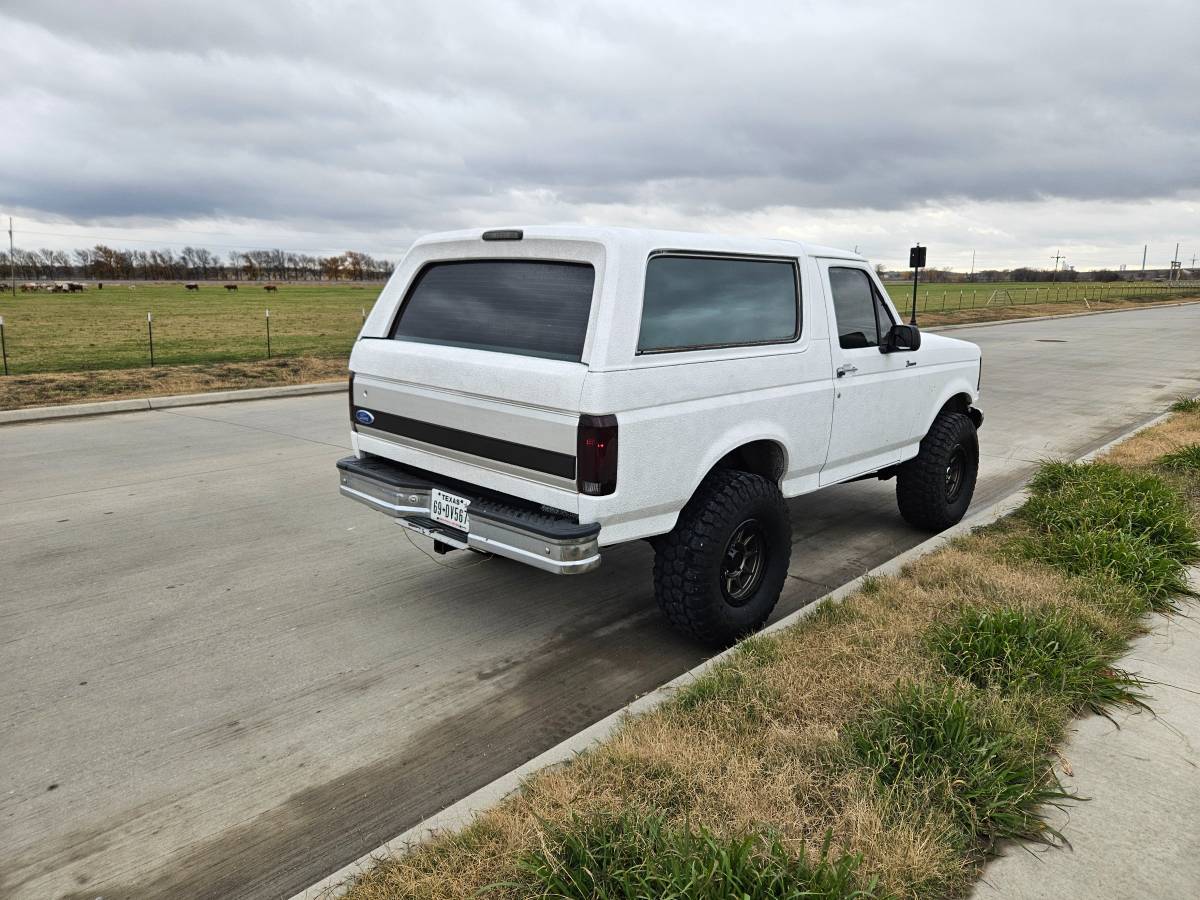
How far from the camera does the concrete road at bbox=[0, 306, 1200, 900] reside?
9.38 feet

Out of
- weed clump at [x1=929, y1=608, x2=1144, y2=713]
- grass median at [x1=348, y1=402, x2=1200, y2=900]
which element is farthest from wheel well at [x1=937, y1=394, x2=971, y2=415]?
weed clump at [x1=929, y1=608, x2=1144, y2=713]

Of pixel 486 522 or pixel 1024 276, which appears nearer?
pixel 486 522

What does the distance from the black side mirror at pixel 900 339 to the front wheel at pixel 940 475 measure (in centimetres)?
91

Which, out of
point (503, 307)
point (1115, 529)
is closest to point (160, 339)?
point (503, 307)

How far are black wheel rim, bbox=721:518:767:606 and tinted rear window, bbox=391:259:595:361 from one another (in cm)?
126

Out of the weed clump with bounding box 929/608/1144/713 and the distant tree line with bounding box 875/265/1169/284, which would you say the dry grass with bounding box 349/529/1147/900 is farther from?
the distant tree line with bounding box 875/265/1169/284

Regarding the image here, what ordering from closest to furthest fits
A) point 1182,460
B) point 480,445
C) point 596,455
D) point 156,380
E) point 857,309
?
point 596,455 < point 480,445 < point 857,309 < point 1182,460 < point 156,380

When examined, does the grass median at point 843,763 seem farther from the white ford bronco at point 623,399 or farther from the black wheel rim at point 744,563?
the white ford bronco at point 623,399

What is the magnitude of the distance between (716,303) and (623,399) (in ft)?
3.17

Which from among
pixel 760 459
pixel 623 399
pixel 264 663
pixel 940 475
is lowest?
pixel 264 663

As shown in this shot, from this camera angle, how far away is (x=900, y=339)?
517 cm

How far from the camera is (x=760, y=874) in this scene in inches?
89.3

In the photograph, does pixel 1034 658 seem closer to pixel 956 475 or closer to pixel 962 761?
pixel 962 761

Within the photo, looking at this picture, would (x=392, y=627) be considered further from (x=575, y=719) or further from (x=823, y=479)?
(x=823, y=479)
